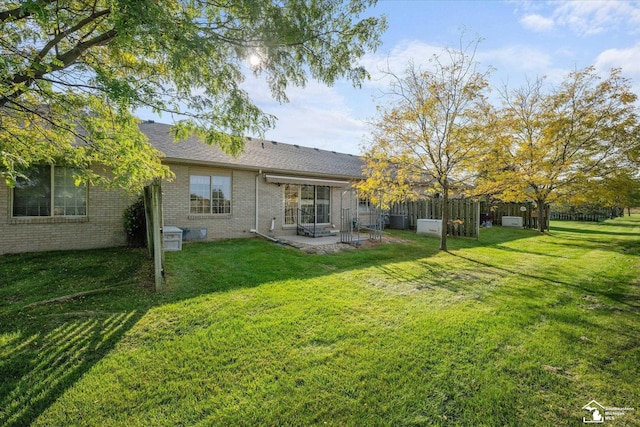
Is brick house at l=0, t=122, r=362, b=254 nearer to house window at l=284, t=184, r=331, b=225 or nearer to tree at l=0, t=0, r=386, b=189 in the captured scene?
house window at l=284, t=184, r=331, b=225

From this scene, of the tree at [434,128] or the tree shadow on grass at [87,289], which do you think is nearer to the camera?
the tree shadow on grass at [87,289]

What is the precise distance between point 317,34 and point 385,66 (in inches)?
233

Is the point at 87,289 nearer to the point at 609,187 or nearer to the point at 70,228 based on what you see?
the point at 70,228

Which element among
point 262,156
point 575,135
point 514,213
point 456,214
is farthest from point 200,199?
point 514,213

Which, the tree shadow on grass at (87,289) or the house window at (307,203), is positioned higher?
the house window at (307,203)

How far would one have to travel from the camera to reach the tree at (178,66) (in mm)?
5008

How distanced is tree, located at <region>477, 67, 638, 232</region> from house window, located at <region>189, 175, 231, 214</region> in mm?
13219

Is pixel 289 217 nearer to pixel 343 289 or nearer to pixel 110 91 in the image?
pixel 343 289

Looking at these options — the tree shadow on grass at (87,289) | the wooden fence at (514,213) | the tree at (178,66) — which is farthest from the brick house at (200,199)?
the wooden fence at (514,213)

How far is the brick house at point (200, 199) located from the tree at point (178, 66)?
384cm

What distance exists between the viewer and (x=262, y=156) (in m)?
14.4

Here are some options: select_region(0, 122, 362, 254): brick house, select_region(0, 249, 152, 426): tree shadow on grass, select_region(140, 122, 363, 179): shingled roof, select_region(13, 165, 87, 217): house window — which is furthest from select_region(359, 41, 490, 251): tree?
select_region(13, 165, 87, 217): house window

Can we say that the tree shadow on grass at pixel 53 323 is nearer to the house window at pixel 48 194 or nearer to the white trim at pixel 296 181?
the house window at pixel 48 194

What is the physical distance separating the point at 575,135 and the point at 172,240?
2106 centimetres
